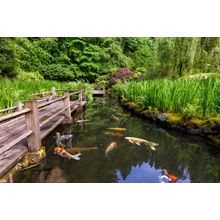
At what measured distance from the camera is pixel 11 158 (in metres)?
2.26

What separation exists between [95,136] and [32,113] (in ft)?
5.17

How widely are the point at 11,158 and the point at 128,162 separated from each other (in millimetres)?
1339

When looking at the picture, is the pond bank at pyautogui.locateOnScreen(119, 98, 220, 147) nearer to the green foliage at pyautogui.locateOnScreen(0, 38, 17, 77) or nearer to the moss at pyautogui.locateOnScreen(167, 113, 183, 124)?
the moss at pyautogui.locateOnScreen(167, 113, 183, 124)

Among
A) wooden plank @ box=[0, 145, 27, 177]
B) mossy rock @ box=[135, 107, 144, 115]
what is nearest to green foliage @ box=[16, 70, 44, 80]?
mossy rock @ box=[135, 107, 144, 115]

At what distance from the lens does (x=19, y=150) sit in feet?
8.11

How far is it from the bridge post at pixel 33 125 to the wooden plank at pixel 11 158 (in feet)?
0.31

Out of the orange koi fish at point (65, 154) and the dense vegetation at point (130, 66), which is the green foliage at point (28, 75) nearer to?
the dense vegetation at point (130, 66)

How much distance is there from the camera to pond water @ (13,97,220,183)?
7.97 ft

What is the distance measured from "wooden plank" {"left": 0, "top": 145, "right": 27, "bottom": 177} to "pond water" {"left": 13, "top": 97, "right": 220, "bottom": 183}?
17 cm

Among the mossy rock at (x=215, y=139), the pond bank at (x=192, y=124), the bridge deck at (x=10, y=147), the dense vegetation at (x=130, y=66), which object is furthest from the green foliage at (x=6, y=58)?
the mossy rock at (x=215, y=139)

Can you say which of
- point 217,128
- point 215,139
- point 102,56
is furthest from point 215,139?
point 102,56

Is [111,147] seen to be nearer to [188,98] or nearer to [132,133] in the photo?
[132,133]

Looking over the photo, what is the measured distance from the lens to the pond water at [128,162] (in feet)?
7.97
